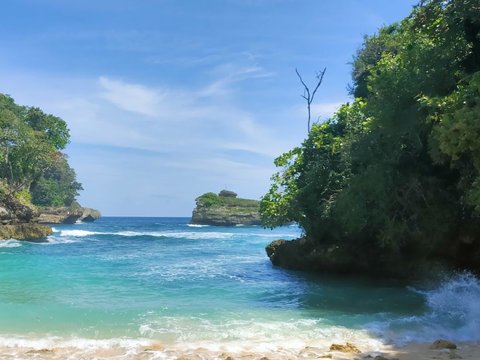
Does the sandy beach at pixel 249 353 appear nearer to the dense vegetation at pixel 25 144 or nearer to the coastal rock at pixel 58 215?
the dense vegetation at pixel 25 144

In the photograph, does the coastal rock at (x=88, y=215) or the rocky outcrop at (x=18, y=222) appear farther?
the coastal rock at (x=88, y=215)

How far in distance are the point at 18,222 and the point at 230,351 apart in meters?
40.6

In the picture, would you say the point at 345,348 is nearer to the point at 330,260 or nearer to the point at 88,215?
the point at 330,260

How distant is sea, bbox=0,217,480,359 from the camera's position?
321 inches

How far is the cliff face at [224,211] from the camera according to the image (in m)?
92.6

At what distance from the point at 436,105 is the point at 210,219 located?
280 ft

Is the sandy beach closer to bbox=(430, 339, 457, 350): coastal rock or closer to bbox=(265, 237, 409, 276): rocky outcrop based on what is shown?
bbox=(430, 339, 457, 350): coastal rock

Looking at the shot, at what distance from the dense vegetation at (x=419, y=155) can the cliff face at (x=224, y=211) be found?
74.9 meters

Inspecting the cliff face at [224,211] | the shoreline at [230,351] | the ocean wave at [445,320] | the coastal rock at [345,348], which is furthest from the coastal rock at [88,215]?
the coastal rock at [345,348]

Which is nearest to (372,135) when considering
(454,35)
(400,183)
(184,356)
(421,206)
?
(400,183)

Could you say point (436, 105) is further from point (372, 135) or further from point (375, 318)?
point (375, 318)

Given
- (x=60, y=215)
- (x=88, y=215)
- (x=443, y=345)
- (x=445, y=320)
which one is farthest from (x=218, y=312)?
(x=88, y=215)

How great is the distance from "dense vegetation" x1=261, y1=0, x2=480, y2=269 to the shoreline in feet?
11.9

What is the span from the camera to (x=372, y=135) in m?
14.2
